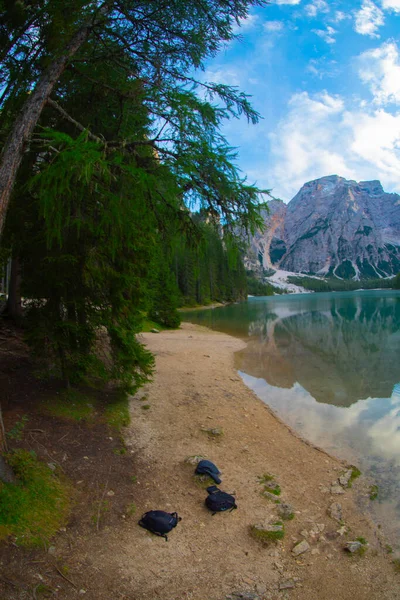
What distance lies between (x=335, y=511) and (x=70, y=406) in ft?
17.4

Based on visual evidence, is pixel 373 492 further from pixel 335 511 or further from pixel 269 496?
pixel 269 496

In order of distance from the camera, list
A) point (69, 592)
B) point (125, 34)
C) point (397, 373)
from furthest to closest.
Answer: point (397, 373), point (125, 34), point (69, 592)

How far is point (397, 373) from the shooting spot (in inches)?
619

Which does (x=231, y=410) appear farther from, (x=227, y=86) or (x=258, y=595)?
(x=227, y=86)

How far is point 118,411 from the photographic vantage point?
25.8 feet

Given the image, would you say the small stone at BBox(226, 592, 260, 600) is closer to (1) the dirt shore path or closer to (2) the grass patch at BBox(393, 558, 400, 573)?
(1) the dirt shore path

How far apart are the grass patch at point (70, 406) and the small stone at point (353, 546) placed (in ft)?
16.3

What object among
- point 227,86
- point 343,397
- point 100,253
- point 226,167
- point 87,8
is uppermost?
point 87,8

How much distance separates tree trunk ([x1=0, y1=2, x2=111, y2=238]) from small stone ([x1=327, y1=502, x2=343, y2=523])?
6274 millimetres

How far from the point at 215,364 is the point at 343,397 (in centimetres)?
576

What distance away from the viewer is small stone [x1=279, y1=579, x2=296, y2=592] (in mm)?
3848

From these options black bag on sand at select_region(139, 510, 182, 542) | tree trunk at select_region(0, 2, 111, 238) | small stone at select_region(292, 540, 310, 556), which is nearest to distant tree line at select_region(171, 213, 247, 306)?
tree trunk at select_region(0, 2, 111, 238)

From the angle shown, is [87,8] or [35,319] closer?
[87,8]

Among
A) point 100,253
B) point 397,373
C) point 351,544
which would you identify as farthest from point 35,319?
point 397,373
